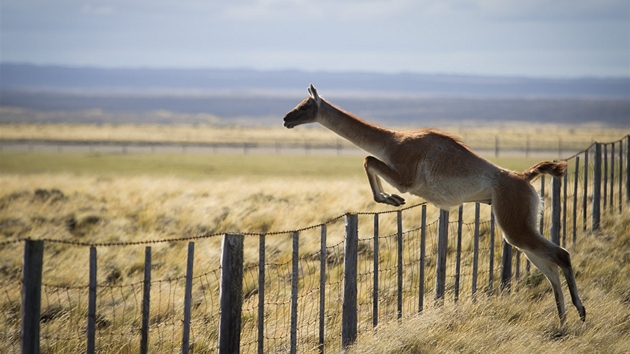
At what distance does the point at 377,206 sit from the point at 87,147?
45.7 metres

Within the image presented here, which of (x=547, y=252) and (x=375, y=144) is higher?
(x=375, y=144)

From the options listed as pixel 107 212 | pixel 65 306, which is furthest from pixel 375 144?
pixel 107 212

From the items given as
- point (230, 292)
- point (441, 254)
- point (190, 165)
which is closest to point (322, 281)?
point (230, 292)

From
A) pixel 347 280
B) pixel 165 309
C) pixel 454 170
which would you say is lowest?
pixel 165 309

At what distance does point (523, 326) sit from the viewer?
728cm

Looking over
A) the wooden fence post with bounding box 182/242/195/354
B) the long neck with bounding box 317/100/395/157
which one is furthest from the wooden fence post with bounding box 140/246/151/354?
the long neck with bounding box 317/100/395/157

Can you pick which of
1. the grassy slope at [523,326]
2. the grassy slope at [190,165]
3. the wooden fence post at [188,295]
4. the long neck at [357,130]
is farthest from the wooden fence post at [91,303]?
the grassy slope at [190,165]

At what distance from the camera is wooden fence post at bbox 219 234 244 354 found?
561cm

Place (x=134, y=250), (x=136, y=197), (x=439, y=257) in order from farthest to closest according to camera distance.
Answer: (x=136, y=197), (x=134, y=250), (x=439, y=257)

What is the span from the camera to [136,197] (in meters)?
18.7

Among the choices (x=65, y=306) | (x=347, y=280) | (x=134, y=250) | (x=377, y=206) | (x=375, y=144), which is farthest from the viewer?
(x=377, y=206)

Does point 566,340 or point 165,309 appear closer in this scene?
point 566,340

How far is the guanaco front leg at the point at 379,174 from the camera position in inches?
269

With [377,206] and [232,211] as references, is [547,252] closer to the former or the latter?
[377,206]
